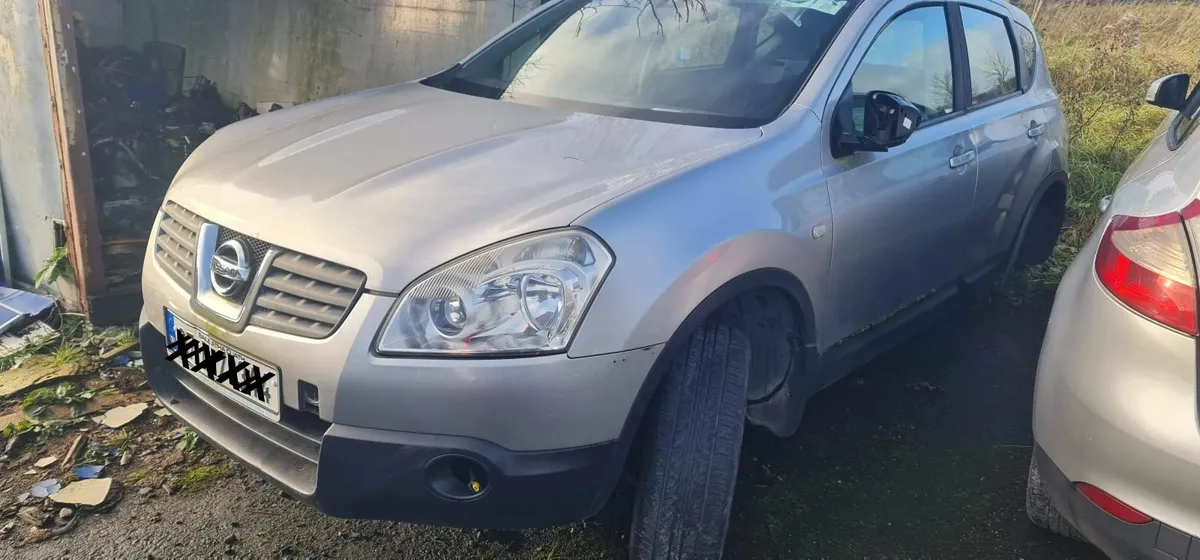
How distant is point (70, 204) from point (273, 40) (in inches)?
125

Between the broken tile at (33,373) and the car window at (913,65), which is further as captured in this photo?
the broken tile at (33,373)

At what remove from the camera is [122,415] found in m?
3.12

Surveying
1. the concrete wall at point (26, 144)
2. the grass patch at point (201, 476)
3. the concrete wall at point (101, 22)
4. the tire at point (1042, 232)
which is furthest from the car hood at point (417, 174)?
the concrete wall at point (101, 22)

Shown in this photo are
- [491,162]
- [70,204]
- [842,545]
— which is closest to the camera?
[491,162]

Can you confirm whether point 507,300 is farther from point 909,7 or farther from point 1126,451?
point 909,7

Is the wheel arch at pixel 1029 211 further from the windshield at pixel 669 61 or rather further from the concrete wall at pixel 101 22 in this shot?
the concrete wall at pixel 101 22

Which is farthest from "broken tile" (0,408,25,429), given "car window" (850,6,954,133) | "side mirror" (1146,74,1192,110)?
"side mirror" (1146,74,1192,110)

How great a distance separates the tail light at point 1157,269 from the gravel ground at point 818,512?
1.06m

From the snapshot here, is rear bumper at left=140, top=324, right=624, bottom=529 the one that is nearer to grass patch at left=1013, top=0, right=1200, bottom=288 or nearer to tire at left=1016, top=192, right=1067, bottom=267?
tire at left=1016, top=192, right=1067, bottom=267

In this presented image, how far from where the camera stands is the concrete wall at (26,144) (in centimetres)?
360

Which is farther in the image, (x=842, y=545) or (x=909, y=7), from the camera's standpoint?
(x=909, y=7)

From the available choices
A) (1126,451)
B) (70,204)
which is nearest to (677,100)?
(1126,451)

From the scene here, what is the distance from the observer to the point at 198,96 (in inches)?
269

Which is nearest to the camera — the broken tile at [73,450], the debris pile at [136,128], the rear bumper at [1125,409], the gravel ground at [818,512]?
the rear bumper at [1125,409]
